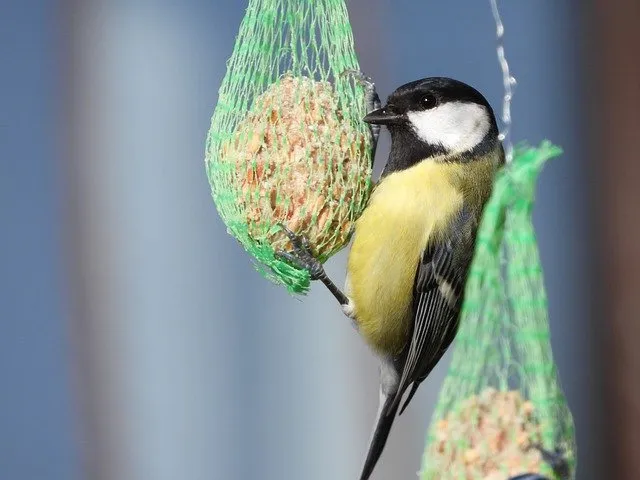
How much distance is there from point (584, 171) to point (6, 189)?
1741 millimetres

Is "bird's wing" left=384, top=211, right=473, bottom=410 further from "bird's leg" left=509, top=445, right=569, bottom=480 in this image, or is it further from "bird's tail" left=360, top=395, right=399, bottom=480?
"bird's leg" left=509, top=445, right=569, bottom=480

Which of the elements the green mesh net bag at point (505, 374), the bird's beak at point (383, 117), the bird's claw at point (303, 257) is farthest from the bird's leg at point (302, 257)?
the green mesh net bag at point (505, 374)

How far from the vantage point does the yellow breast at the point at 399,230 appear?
163 centimetres

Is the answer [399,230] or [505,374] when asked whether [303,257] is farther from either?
[505,374]

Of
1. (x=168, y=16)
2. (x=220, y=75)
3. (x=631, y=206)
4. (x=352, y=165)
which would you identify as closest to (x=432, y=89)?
(x=352, y=165)

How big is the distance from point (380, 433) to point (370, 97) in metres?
0.62

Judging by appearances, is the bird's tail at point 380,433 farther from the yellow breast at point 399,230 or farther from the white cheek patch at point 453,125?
the white cheek patch at point 453,125

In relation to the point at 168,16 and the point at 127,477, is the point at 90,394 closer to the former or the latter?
the point at 127,477

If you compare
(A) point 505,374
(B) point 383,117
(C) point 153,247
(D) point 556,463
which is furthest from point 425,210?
(C) point 153,247

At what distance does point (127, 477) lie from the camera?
298 cm

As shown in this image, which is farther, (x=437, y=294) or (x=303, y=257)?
(x=437, y=294)

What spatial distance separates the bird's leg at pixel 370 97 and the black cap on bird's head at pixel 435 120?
0.09ft

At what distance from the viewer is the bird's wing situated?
1.66 meters

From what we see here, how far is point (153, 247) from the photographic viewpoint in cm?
299
